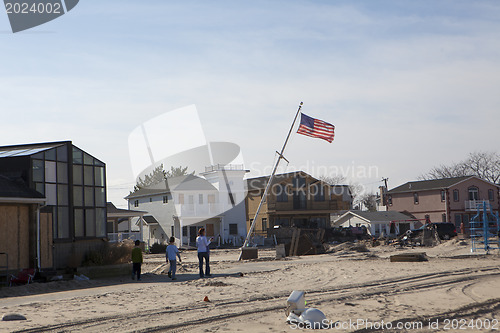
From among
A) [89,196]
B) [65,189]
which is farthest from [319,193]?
[65,189]

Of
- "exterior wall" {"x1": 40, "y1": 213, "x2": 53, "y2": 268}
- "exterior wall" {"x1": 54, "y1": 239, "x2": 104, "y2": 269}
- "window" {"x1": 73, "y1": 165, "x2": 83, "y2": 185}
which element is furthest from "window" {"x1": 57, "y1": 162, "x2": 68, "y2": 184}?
"exterior wall" {"x1": 54, "y1": 239, "x2": 104, "y2": 269}

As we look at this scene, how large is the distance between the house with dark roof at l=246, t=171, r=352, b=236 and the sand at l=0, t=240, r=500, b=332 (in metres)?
37.9

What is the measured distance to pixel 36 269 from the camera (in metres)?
20.7

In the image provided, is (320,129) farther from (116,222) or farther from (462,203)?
(462,203)

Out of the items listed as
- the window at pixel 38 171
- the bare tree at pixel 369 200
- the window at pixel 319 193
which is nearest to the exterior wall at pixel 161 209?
the window at pixel 319 193

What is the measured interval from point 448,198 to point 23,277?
191 ft

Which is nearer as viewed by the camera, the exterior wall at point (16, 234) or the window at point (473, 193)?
the exterior wall at point (16, 234)

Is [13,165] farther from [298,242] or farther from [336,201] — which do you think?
[336,201]

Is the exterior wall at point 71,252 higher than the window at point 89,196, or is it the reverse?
the window at point 89,196

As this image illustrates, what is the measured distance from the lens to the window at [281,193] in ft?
207

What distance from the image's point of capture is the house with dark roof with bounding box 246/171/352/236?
2453 inches

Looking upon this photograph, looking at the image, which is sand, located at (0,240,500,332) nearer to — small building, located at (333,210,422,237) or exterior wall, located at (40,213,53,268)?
exterior wall, located at (40,213,53,268)

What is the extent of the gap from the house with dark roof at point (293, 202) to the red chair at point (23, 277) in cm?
4125

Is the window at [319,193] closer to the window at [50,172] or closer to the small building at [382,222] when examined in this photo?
the small building at [382,222]
